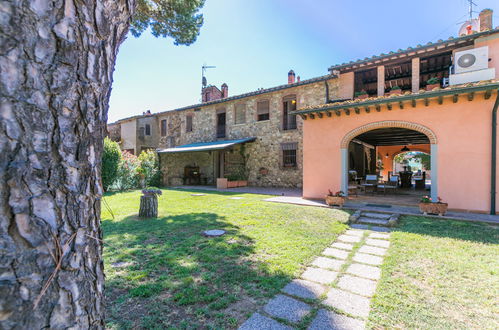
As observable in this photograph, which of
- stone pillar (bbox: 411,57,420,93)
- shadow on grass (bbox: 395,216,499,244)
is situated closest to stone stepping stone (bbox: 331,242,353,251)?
shadow on grass (bbox: 395,216,499,244)

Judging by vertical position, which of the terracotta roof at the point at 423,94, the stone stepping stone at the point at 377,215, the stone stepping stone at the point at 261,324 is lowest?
the stone stepping stone at the point at 261,324

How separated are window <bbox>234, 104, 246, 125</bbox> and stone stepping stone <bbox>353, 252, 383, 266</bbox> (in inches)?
557

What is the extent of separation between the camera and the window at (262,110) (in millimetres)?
16016

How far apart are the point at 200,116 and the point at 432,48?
615 inches

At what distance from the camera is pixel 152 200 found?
251 inches

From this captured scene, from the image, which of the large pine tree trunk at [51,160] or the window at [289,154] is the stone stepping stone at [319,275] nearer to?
the large pine tree trunk at [51,160]

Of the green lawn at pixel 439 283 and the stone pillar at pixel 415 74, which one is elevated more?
the stone pillar at pixel 415 74

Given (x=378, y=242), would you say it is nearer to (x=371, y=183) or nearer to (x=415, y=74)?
(x=371, y=183)

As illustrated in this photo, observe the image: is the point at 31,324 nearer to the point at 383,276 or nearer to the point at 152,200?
the point at 383,276

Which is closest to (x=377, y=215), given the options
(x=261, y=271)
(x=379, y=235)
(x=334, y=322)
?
(x=379, y=235)

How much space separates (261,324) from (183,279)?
126 cm

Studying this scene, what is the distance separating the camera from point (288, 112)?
586 inches

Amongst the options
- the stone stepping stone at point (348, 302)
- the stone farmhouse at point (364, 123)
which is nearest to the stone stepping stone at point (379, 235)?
the stone stepping stone at point (348, 302)

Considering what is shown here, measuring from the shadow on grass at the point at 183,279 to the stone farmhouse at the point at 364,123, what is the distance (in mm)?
6387
